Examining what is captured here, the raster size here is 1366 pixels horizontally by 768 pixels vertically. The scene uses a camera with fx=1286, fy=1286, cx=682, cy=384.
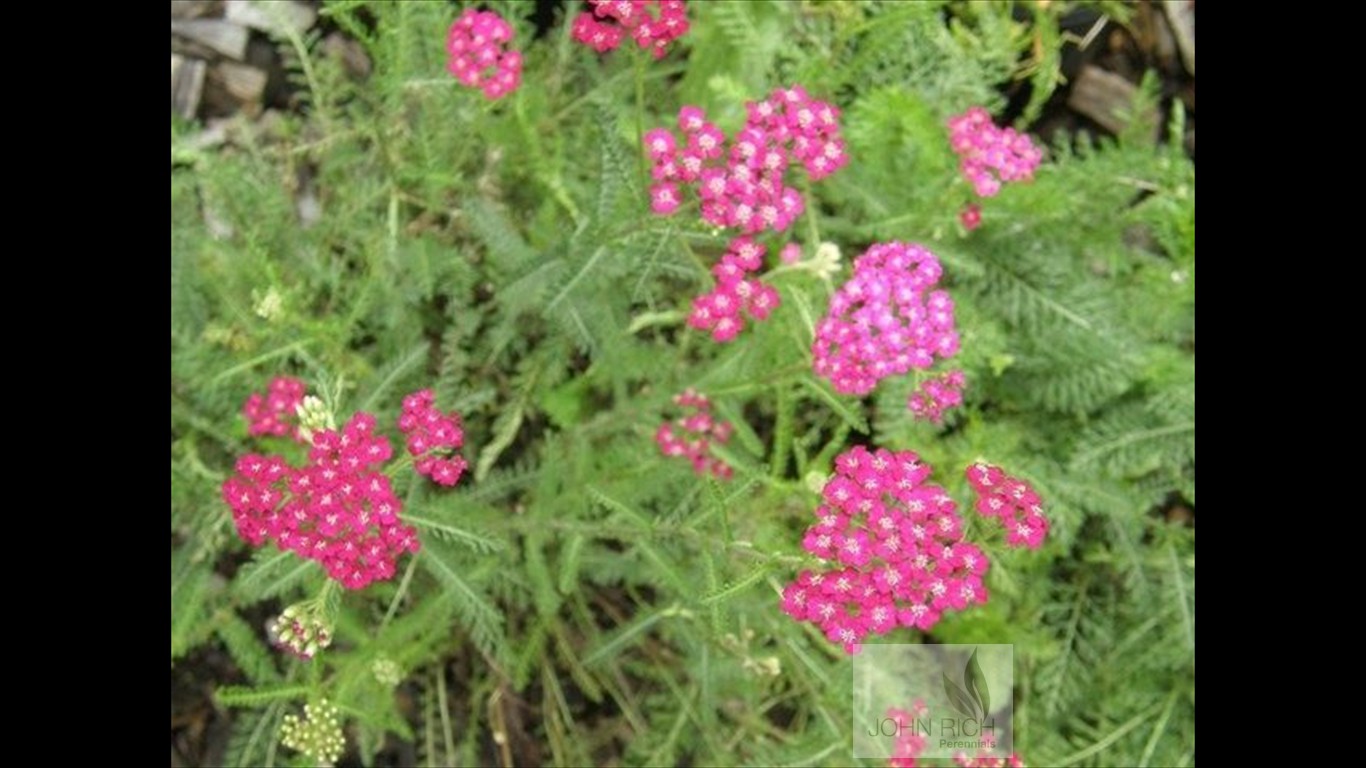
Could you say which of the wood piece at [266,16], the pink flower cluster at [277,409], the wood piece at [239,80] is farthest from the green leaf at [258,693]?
the wood piece at [239,80]

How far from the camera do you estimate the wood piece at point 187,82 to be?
4.01 meters

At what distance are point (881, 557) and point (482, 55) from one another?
147cm

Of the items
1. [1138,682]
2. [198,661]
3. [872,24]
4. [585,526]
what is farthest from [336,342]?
[1138,682]

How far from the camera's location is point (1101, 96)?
4414 mm

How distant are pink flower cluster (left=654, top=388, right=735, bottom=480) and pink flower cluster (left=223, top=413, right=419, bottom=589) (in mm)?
903

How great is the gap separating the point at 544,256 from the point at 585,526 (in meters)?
0.62

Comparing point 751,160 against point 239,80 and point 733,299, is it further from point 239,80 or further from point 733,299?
point 239,80

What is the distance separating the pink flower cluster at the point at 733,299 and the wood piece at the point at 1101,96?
2.21 m
